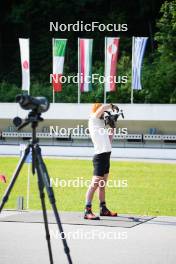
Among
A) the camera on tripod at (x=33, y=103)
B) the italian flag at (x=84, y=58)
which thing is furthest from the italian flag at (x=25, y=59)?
the camera on tripod at (x=33, y=103)

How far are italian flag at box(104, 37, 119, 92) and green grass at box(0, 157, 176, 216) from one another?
464 inches

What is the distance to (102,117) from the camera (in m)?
10.1

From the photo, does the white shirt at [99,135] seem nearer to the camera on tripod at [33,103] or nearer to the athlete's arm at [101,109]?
the athlete's arm at [101,109]

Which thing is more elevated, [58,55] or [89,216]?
[58,55]

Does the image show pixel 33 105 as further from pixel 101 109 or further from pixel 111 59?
pixel 111 59

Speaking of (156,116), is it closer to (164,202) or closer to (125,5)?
(125,5)

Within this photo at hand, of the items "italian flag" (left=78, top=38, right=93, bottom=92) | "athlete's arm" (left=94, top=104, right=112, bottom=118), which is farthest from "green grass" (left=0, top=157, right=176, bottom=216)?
"italian flag" (left=78, top=38, right=93, bottom=92)

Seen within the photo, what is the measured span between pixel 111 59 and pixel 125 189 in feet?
73.8

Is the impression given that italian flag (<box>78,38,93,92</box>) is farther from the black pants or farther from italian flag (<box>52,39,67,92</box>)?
the black pants

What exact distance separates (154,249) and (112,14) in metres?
54.5

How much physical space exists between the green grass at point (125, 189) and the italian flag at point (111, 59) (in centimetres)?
1179

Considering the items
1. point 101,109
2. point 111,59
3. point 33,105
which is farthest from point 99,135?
point 111,59

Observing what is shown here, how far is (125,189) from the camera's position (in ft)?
56.2

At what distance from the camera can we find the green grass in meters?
13.2
